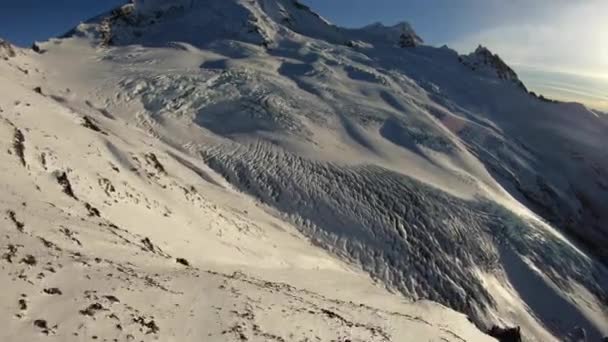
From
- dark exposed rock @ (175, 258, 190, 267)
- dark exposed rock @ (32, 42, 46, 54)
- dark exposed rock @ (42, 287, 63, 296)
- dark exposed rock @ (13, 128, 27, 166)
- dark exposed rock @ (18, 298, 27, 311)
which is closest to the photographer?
dark exposed rock @ (18, 298, 27, 311)

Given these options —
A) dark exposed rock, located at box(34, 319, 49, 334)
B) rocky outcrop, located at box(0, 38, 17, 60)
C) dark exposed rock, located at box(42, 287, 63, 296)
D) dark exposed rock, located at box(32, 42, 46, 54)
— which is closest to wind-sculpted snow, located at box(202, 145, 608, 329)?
dark exposed rock, located at box(42, 287, 63, 296)

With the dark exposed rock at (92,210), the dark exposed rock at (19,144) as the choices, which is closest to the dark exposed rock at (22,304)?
the dark exposed rock at (92,210)

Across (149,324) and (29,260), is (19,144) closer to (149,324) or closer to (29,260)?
(29,260)

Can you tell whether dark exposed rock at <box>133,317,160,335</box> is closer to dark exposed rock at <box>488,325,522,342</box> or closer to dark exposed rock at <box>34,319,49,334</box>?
dark exposed rock at <box>34,319,49,334</box>

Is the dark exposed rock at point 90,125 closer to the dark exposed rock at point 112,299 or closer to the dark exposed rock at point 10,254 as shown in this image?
the dark exposed rock at point 10,254

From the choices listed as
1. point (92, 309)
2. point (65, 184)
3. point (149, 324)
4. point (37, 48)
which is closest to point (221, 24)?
point (37, 48)
